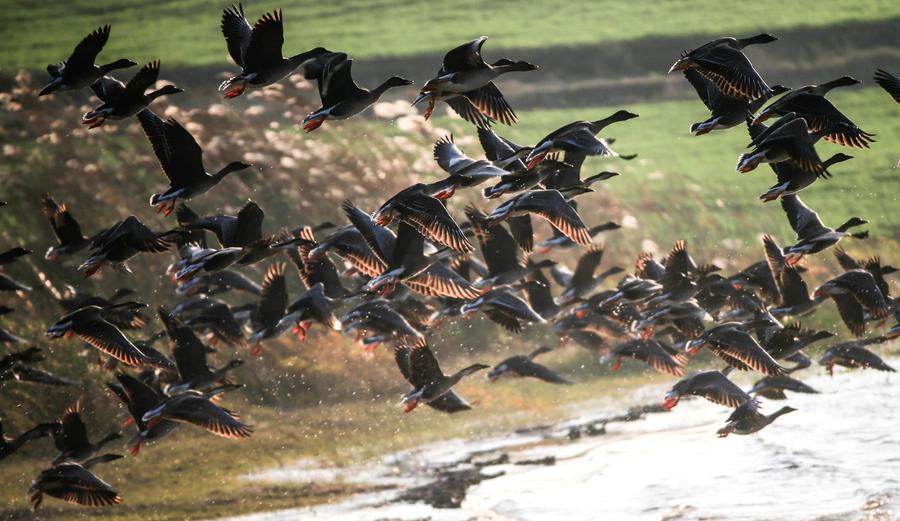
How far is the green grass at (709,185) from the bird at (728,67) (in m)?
5.12

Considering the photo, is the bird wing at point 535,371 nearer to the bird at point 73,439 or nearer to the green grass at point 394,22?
the bird at point 73,439

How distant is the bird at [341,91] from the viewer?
3801 mm

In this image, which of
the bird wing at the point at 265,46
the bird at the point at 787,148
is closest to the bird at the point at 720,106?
the bird at the point at 787,148

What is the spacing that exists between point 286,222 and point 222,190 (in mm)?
603

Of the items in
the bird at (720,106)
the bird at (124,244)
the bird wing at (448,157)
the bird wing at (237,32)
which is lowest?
the bird at (124,244)

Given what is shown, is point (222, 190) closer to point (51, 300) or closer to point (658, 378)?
point (51, 300)

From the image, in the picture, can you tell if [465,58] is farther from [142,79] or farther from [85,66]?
[85,66]

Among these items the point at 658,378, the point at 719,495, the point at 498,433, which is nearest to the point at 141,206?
the point at 498,433

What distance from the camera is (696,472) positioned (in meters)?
5.71

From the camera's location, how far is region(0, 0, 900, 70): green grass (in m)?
11.2

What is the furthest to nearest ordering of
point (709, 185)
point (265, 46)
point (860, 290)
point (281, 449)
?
1. point (709, 185)
2. point (281, 449)
3. point (860, 290)
4. point (265, 46)

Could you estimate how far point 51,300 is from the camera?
755 cm

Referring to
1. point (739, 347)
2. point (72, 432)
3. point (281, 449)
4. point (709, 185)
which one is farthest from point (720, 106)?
point (709, 185)

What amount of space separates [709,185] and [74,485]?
271 inches
